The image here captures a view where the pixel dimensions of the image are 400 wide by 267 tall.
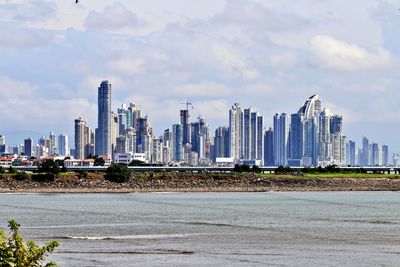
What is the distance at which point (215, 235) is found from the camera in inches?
2334

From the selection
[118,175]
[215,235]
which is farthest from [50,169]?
[215,235]

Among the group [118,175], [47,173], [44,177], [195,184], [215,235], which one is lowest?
[215,235]

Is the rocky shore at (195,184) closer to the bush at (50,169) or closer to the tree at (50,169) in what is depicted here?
the bush at (50,169)

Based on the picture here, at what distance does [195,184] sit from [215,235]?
102508mm

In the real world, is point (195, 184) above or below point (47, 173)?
below

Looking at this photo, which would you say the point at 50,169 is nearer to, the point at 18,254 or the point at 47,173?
the point at 47,173

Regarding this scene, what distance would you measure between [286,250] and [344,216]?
34.6m

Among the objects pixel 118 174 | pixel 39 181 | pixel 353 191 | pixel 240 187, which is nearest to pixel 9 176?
pixel 39 181

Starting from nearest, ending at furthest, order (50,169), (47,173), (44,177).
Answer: (44,177) < (47,173) < (50,169)

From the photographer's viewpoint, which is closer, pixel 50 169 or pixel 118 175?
pixel 50 169

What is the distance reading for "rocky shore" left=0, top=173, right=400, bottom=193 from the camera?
482 ft

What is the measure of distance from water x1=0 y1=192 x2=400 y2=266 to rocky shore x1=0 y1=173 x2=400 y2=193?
172 ft

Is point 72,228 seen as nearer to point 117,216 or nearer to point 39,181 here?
point 117,216

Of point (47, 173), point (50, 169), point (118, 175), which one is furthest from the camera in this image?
point (118, 175)
